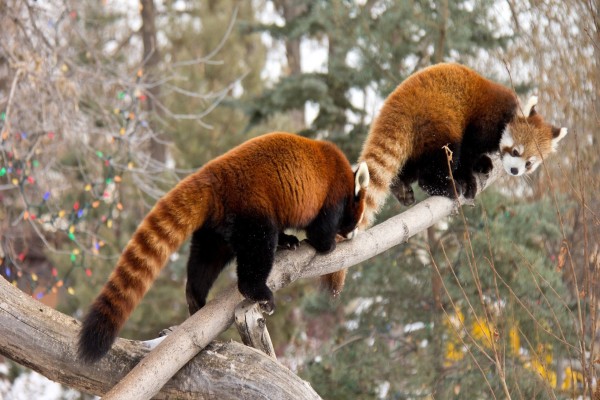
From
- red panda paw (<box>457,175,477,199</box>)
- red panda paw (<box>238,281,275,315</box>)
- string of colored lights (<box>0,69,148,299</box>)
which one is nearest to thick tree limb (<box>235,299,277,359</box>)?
red panda paw (<box>238,281,275,315</box>)

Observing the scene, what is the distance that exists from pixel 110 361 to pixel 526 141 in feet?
8.03

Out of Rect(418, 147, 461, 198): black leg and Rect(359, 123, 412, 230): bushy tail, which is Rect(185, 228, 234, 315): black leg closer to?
Rect(359, 123, 412, 230): bushy tail

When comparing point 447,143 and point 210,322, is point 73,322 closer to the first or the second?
point 210,322

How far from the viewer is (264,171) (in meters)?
2.92

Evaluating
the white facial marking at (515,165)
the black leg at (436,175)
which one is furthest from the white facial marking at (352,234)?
the white facial marking at (515,165)

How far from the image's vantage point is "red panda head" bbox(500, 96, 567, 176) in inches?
152

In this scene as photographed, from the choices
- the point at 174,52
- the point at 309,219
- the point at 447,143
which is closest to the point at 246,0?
the point at 174,52

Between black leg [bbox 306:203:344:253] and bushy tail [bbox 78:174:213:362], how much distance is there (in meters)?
0.51

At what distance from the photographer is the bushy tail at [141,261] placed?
2.39 m

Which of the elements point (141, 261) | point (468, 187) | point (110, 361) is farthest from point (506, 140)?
point (110, 361)

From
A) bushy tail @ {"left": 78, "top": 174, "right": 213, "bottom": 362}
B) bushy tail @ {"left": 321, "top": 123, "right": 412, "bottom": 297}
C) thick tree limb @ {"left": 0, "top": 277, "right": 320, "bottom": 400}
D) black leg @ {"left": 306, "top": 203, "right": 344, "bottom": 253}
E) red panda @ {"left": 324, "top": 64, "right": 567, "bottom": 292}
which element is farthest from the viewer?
red panda @ {"left": 324, "top": 64, "right": 567, "bottom": 292}

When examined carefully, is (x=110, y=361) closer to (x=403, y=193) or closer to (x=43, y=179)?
(x=403, y=193)

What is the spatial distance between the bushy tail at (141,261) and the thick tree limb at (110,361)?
0.39 m

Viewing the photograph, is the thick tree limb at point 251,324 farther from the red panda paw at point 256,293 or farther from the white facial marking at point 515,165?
the white facial marking at point 515,165
